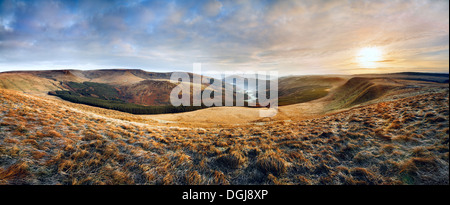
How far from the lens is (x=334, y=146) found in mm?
6762

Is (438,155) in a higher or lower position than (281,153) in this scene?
higher

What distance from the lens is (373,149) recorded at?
5961 millimetres

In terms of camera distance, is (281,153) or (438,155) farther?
(281,153)

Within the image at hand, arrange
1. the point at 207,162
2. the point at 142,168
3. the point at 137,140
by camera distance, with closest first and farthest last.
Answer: the point at 142,168 < the point at 207,162 < the point at 137,140

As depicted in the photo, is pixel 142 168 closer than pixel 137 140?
Yes

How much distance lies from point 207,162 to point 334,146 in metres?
6.18

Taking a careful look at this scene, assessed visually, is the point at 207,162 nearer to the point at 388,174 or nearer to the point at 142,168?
the point at 142,168

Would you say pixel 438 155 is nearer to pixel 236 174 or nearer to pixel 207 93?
pixel 236 174

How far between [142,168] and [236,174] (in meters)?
3.42
